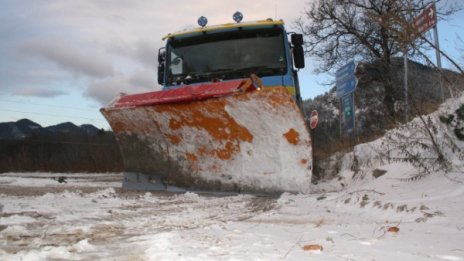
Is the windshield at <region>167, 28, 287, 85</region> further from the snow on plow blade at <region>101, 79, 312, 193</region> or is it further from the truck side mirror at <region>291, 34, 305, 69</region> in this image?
the snow on plow blade at <region>101, 79, 312, 193</region>

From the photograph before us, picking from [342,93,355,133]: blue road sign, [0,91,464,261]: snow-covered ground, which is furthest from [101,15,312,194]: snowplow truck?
[342,93,355,133]: blue road sign

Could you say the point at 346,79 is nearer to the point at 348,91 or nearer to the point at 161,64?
the point at 348,91

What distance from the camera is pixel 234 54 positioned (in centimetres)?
661

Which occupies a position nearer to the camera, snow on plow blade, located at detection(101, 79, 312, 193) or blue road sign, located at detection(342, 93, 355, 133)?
snow on plow blade, located at detection(101, 79, 312, 193)

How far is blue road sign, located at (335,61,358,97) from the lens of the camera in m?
8.84

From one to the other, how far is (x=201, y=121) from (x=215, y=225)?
2.63 metres

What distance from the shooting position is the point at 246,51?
658 cm

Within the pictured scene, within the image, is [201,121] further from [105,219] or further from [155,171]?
[105,219]

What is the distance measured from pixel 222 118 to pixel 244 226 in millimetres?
2544

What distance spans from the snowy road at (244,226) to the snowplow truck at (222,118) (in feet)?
2.00

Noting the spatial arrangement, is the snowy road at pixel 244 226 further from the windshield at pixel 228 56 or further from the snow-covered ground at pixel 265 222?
the windshield at pixel 228 56

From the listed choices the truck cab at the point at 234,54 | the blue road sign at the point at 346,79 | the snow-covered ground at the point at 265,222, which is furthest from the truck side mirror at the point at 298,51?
the blue road sign at the point at 346,79

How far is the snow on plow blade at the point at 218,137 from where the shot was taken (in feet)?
17.1

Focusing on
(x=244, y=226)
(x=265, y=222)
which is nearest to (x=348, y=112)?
(x=265, y=222)
